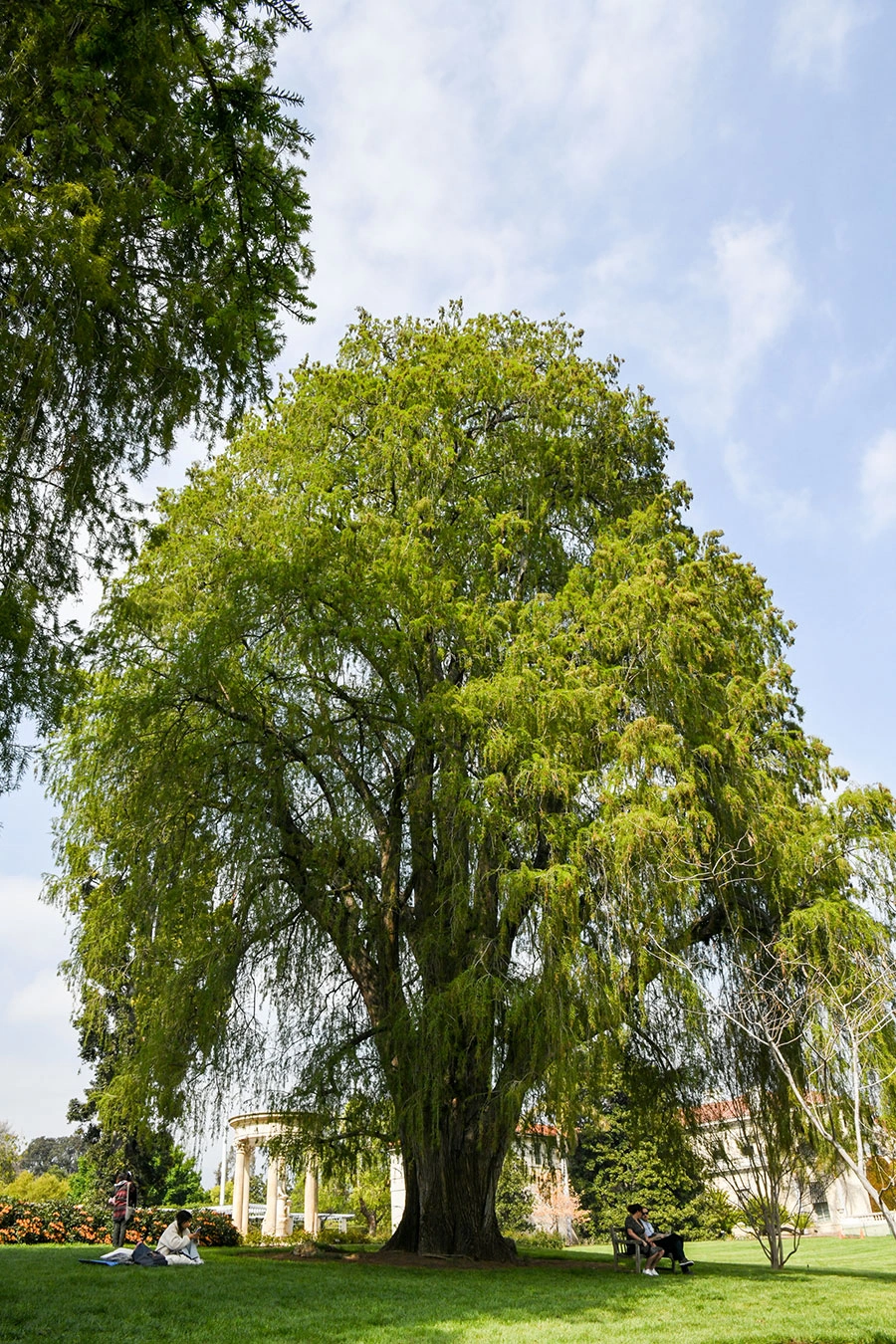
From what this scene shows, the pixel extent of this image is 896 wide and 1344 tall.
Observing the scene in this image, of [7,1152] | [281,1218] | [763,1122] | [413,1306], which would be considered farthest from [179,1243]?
[7,1152]

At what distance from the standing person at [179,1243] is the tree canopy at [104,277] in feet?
22.3

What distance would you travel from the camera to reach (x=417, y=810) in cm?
1171

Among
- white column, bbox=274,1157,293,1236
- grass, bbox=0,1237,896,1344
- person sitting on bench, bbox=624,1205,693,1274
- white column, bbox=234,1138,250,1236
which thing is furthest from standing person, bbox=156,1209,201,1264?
white column, bbox=274,1157,293,1236

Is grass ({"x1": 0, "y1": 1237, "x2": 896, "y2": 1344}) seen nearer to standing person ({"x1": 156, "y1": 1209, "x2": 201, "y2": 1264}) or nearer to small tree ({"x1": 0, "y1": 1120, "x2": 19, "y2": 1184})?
standing person ({"x1": 156, "y1": 1209, "x2": 201, "y2": 1264})

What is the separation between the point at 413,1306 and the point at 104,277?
779cm

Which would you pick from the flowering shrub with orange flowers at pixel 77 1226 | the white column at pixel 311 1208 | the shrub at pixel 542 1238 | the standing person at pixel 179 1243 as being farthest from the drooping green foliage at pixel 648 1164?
the flowering shrub with orange flowers at pixel 77 1226

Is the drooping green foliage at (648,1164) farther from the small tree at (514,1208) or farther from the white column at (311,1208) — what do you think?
the white column at (311,1208)

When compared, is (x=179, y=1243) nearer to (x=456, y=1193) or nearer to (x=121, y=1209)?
(x=121, y=1209)

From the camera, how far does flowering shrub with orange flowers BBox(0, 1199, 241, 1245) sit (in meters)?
13.9

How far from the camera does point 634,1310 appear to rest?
792 cm

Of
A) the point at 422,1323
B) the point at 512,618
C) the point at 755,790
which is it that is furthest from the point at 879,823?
the point at 422,1323

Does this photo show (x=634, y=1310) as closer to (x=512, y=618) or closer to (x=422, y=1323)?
(x=422, y=1323)

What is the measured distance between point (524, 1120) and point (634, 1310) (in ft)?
9.96

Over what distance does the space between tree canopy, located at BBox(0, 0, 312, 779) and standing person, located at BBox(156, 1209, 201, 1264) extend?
6.81m
